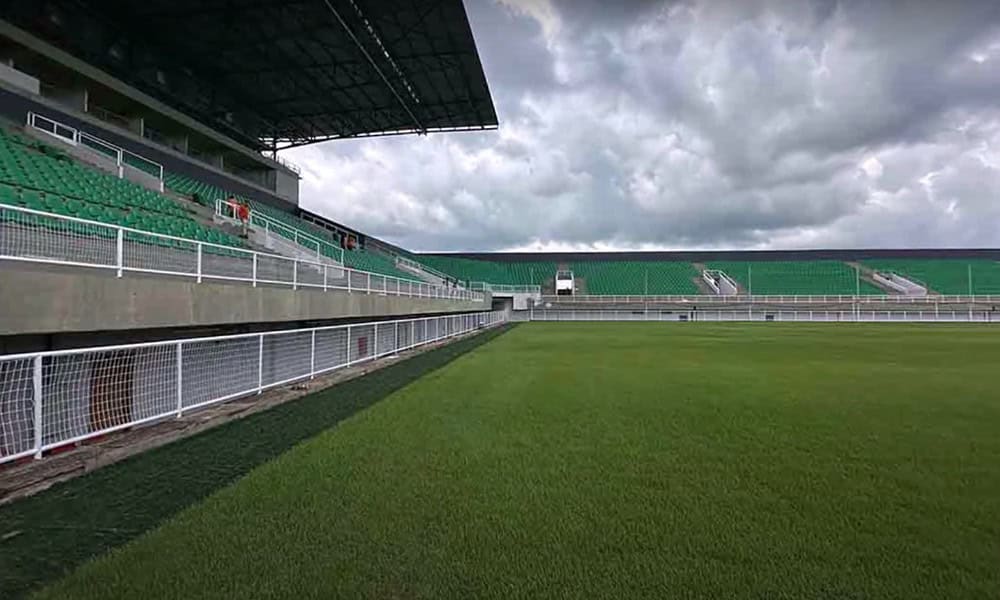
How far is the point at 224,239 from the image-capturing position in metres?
14.4

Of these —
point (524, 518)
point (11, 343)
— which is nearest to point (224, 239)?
point (11, 343)

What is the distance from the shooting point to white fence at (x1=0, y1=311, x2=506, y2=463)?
16.0 ft

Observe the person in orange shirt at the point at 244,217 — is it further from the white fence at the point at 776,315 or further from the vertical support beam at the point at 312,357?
the white fence at the point at 776,315

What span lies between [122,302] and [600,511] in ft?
18.8

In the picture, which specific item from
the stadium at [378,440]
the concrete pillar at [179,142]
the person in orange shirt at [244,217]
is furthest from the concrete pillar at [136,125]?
the person in orange shirt at [244,217]

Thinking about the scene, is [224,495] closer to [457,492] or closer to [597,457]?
[457,492]

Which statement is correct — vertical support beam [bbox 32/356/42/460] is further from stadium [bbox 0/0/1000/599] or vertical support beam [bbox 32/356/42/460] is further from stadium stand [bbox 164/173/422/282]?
stadium stand [bbox 164/173/422/282]

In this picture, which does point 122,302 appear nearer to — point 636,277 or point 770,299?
point 770,299

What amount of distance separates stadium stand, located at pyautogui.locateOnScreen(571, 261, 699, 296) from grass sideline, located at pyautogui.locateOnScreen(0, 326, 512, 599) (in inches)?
2084

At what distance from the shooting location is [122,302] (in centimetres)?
641

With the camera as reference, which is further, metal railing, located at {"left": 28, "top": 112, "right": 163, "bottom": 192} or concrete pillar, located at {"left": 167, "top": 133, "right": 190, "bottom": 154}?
concrete pillar, located at {"left": 167, "top": 133, "right": 190, "bottom": 154}

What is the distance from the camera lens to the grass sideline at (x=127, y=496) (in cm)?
315

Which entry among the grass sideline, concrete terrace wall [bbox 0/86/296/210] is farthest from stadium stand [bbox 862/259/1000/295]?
the grass sideline

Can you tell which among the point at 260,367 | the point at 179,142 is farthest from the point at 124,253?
the point at 179,142
